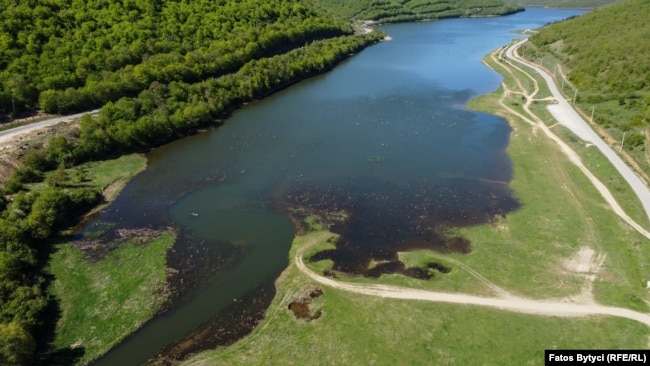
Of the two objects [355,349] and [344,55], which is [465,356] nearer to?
[355,349]

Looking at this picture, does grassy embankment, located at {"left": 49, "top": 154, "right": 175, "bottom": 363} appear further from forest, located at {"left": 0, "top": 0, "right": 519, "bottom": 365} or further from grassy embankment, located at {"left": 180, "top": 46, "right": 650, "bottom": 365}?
grassy embankment, located at {"left": 180, "top": 46, "right": 650, "bottom": 365}

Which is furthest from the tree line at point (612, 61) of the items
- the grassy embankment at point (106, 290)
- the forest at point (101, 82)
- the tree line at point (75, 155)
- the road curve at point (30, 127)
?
the road curve at point (30, 127)

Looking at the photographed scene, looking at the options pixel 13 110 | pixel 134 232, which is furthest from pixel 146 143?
pixel 134 232

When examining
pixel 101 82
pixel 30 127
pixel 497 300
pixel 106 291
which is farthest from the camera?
pixel 101 82

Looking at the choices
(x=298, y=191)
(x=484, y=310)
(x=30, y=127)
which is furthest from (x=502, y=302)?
(x=30, y=127)

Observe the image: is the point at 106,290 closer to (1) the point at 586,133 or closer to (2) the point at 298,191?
(2) the point at 298,191

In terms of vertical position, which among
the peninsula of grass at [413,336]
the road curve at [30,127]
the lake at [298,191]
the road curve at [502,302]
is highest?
the road curve at [30,127]

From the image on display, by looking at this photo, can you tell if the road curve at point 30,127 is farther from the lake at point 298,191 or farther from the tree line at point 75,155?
the lake at point 298,191
